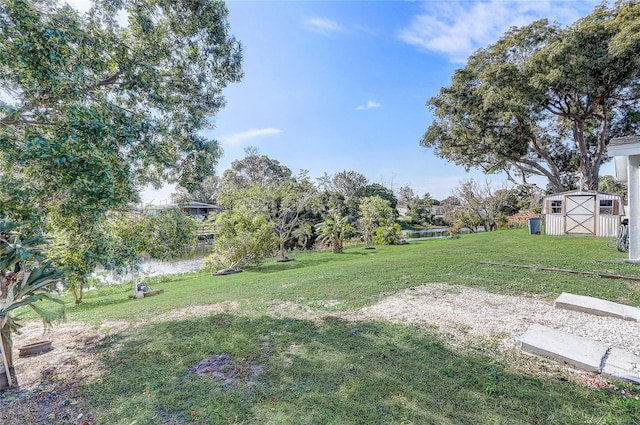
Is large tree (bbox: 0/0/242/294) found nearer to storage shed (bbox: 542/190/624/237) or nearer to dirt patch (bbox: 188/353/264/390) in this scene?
dirt patch (bbox: 188/353/264/390)

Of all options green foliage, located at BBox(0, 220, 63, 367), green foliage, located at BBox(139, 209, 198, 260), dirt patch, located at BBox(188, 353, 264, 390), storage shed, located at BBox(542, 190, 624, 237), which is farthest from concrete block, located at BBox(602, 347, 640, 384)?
storage shed, located at BBox(542, 190, 624, 237)

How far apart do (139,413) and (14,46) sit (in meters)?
3.86

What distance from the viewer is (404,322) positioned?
159 inches

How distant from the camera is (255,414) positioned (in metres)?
2.31

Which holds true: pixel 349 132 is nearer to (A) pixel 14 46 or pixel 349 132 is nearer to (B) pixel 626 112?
(B) pixel 626 112

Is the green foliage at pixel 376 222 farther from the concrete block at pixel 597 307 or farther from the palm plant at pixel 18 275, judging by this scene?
the palm plant at pixel 18 275

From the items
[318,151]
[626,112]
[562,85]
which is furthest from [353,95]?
[626,112]

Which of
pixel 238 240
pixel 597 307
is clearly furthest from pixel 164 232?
pixel 597 307

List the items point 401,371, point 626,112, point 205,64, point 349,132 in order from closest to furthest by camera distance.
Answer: point 401,371 < point 205,64 < point 626,112 < point 349,132

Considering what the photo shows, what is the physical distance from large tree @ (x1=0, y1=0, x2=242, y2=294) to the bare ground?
136cm

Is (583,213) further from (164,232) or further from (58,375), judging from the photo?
(58,375)

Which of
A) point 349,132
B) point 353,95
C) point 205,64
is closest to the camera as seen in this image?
point 205,64

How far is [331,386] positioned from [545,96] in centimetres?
1942

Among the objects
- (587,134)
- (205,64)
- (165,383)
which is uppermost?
(587,134)
